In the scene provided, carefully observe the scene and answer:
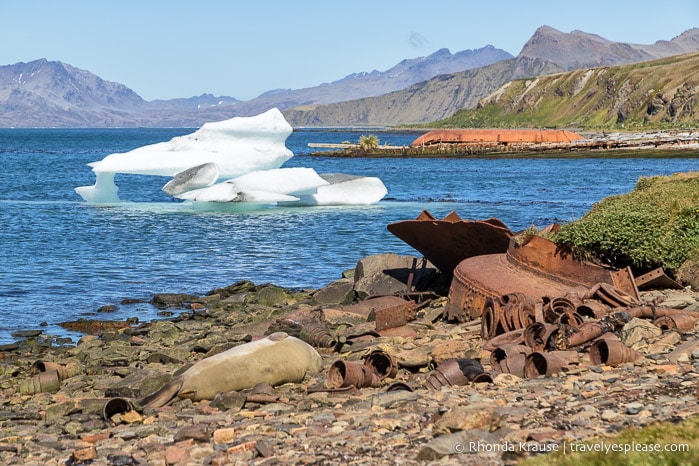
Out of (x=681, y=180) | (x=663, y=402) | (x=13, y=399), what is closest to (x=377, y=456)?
(x=663, y=402)

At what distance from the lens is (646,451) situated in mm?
5688

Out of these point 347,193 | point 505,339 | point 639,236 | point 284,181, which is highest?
point 639,236

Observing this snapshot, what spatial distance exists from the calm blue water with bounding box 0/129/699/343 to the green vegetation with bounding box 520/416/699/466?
39.2 ft

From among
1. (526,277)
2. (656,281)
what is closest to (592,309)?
(526,277)

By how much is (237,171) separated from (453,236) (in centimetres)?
2794

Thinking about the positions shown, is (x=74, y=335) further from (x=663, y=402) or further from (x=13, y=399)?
(x=663, y=402)

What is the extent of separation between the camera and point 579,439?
6523mm

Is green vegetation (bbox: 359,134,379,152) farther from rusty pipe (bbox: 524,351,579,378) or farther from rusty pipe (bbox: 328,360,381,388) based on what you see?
rusty pipe (bbox: 524,351,579,378)

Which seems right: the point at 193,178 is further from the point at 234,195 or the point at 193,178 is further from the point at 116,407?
the point at 116,407

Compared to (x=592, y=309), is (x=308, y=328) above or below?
below

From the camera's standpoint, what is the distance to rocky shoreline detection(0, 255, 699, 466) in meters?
6.93

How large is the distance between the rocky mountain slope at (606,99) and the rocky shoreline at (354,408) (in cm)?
Answer: 11784

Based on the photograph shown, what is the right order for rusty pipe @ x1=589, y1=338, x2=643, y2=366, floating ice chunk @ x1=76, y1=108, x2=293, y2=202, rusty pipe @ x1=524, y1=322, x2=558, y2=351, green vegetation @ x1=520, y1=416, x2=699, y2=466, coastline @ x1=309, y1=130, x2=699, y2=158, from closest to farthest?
green vegetation @ x1=520, y1=416, x2=699, y2=466
rusty pipe @ x1=589, y1=338, x2=643, y2=366
rusty pipe @ x1=524, y1=322, x2=558, y2=351
floating ice chunk @ x1=76, y1=108, x2=293, y2=202
coastline @ x1=309, y1=130, x2=699, y2=158

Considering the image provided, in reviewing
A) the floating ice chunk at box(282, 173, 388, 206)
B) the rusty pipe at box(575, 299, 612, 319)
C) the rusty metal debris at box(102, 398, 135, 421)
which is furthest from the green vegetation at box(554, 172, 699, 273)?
the floating ice chunk at box(282, 173, 388, 206)
